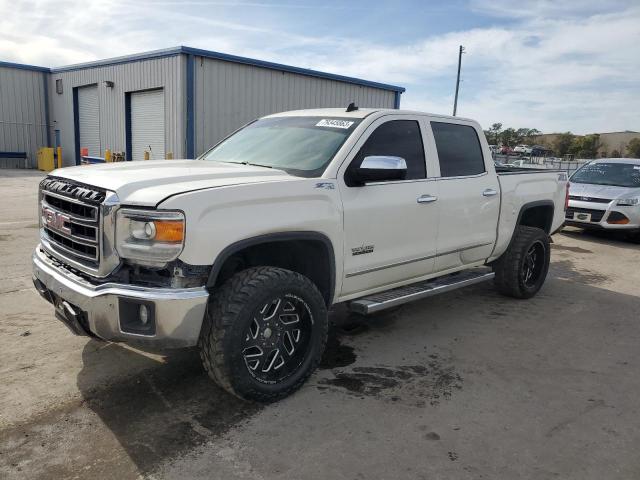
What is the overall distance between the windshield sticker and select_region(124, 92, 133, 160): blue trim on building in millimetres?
17179

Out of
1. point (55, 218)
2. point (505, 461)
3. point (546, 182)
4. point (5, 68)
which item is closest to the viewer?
point (505, 461)

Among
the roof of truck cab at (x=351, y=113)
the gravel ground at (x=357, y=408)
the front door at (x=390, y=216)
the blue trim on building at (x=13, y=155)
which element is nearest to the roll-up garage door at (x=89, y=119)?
the blue trim on building at (x=13, y=155)

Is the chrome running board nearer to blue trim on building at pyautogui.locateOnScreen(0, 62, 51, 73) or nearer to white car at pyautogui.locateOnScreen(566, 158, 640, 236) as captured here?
white car at pyautogui.locateOnScreen(566, 158, 640, 236)

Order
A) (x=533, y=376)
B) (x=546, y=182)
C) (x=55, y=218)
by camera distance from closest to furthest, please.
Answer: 1. (x=55, y=218)
2. (x=533, y=376)
3. (x=546, y=182)

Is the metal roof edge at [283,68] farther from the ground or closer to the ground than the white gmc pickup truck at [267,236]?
farther from the ground

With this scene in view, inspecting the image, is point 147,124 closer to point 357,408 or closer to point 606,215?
point 606,215

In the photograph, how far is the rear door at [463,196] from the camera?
4680 mm

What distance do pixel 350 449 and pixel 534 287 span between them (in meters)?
4.04

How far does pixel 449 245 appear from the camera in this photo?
15.6ft

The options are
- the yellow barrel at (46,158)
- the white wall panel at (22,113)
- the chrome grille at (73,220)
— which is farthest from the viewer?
the white wall panel at (22,113)

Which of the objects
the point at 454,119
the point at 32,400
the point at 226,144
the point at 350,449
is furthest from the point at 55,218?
the point at 454,119

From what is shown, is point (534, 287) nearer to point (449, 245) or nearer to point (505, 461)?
point (449, 245)

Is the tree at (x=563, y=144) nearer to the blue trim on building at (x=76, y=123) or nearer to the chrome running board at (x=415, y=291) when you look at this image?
the blue trim on building at (x=76, y=123)

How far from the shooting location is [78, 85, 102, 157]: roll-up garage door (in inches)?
849
